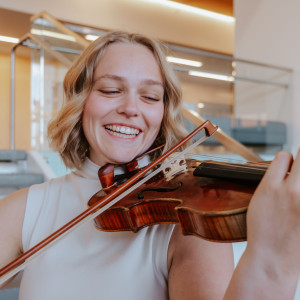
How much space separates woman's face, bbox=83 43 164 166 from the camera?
0.83 meters

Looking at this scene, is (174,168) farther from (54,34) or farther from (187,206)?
(54,34)

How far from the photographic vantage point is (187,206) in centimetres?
55

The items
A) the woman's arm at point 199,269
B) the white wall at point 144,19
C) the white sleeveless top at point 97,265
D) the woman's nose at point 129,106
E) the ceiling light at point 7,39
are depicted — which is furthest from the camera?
the ceiling light at point 7,39

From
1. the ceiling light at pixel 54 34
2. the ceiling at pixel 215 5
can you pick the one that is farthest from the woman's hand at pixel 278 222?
the ceiling at pixel 215 5

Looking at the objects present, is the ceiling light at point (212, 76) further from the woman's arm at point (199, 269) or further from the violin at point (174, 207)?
the woman's arm at point (199, 269)

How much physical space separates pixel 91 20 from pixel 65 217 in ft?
13.1

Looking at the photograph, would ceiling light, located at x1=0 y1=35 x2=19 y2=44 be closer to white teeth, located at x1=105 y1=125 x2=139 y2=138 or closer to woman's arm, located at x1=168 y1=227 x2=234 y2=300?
white teeth, located at x1=105 y1=125 x2=139 y2=138

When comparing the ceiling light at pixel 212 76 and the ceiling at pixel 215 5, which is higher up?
the ceiling at pixel 215 5

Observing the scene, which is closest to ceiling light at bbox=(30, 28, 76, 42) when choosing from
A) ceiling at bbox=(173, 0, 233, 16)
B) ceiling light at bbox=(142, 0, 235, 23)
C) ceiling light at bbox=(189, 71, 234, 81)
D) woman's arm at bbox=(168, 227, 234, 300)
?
ceiling light at bbox=(189, 71, 234, 81)

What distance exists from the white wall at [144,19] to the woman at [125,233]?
3499 mm

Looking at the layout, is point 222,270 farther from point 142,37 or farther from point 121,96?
point 142,37

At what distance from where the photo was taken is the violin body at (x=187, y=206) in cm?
48

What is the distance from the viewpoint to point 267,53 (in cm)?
307

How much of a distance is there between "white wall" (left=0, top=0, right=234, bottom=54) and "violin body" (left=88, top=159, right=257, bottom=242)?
3.76 meters
